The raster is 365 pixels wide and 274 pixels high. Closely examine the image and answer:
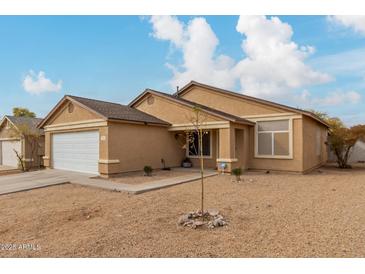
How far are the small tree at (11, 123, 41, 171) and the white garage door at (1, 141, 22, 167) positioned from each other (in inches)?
53.9

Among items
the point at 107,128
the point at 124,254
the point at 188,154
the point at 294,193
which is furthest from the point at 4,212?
the point at 188,154

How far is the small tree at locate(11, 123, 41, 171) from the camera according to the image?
687 inches

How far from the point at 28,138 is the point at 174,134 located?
11213 mm

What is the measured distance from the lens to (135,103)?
712 inches

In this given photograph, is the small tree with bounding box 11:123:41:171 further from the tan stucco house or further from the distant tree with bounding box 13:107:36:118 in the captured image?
the distant tree with bounding box 13:107:36:118

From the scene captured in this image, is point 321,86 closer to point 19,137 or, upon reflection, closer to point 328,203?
point 328,203

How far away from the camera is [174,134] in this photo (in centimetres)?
1625

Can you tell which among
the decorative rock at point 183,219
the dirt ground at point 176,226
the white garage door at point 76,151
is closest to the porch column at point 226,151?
the dirt ground at point 176,226

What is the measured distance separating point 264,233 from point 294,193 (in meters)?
4.55

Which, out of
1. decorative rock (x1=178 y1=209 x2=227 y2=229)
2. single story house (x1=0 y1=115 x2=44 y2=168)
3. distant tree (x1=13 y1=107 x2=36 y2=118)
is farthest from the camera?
distant tree (x1=13 y1=107 x2=36 y2=118)

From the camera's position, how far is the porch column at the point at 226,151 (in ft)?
43.4

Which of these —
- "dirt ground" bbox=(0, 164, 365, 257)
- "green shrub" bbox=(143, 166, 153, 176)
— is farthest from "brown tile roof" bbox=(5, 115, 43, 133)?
"dirt ground" bbox=(0, 164, 365, 257)

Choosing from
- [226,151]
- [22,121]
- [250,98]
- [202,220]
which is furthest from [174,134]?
[22,121]

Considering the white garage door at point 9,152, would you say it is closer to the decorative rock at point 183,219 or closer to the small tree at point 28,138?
the small tree at point 28,138
